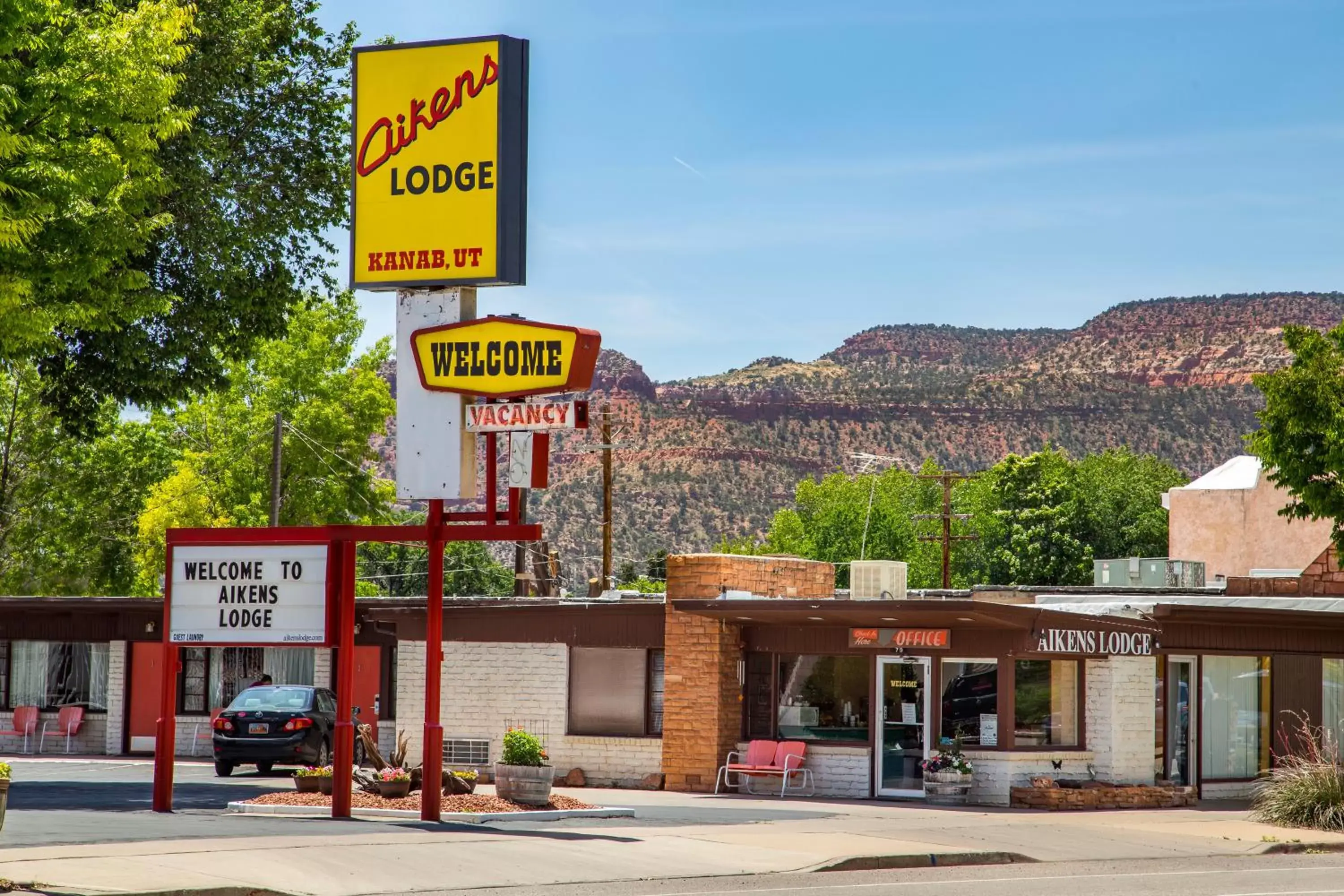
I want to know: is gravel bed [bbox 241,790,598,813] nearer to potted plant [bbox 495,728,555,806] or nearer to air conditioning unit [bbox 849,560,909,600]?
potted plant [bbox 495,728,555,806]

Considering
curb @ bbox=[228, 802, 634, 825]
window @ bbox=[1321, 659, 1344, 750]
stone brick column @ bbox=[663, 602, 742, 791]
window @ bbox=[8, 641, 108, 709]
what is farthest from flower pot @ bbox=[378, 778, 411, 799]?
window @ bbox=[8, 641, 108, 709]

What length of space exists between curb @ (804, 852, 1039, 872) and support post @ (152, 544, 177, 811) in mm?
7754

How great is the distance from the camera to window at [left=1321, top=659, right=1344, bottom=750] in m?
30.6

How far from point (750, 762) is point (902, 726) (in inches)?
100

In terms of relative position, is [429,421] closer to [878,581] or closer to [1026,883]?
[1026,883]

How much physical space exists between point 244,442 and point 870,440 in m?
68.1

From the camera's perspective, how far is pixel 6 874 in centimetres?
1341

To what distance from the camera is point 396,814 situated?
2000 centimetres

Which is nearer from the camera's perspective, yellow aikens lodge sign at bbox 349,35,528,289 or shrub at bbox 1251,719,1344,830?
yellow aikens lodge sign at bbox 349,35,528,289

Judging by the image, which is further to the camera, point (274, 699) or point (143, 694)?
point (143, 694)

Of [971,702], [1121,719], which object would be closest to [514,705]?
[971,702]

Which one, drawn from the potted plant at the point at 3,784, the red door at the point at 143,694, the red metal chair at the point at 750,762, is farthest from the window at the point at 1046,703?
the red door at the point at 143,694

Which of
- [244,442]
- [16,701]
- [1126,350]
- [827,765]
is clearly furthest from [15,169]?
[1126,350]

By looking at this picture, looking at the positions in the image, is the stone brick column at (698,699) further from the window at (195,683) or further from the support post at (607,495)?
the support post at (607,495)
